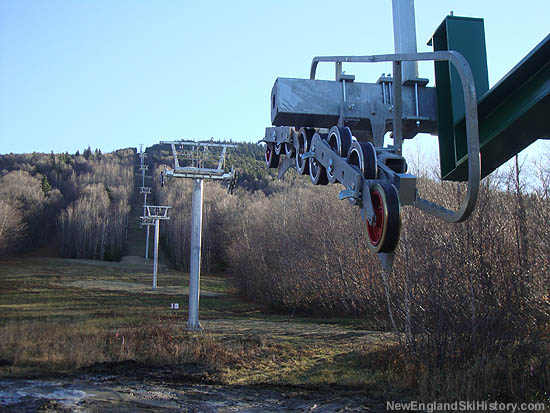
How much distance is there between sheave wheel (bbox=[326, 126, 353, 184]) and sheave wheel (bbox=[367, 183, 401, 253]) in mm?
547

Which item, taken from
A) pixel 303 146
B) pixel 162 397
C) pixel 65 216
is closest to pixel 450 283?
pixel 162 397

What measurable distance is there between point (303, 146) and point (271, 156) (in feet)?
3.96

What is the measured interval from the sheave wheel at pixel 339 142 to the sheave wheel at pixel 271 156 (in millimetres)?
1940

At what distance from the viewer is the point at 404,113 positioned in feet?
12.7

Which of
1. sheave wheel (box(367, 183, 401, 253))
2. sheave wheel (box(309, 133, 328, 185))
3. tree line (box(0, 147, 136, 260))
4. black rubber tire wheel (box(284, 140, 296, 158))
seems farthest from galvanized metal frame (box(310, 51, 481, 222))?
tree line (box(0, 147, 136, 260))

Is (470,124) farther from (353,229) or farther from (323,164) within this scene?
(353,229)

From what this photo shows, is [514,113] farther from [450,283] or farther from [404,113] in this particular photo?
[450,283]

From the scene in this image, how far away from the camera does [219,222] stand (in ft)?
283

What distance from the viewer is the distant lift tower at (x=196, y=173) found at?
74.5ft

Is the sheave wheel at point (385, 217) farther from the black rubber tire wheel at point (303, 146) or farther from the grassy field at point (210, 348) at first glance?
the grassy field at point (210, 348)

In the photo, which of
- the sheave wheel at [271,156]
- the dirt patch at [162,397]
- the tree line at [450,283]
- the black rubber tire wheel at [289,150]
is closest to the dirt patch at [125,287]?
the tree line at [450,283]

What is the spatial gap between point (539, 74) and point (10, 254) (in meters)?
105

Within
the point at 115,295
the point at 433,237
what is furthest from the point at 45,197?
the point at 433,237

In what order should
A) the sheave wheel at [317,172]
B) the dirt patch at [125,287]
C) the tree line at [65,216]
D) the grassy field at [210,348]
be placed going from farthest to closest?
the tree line at [65,216] < the dirt patch at [125,287] < the grassy field at [210,348] < the sheave wheel at [317,172]
